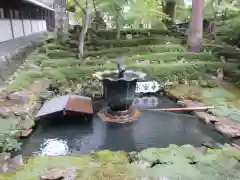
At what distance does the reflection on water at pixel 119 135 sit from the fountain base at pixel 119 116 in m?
0.19

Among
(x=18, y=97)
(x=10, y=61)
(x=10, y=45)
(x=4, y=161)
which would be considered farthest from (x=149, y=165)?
(x=10, y=45)

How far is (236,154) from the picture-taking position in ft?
15.5

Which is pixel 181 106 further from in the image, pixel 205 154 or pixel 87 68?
pixel 87 68

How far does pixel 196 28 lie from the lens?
1252 cm

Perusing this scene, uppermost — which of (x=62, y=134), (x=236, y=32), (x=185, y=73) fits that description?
(x=236, y=32)

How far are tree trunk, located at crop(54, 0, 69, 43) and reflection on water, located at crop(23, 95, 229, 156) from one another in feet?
29.6

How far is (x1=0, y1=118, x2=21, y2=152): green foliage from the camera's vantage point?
5558 mm

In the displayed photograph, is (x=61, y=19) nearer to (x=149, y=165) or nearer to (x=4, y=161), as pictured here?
(x=4, y=161)

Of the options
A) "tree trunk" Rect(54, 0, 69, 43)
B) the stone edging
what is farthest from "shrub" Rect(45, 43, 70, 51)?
the stone edging

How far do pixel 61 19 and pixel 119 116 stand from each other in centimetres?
937

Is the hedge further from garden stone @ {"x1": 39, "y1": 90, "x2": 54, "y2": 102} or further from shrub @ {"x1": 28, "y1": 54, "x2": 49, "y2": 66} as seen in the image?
shrub @ {"x1": 28, "y1": 54, "x2": 49, "y2": 66}

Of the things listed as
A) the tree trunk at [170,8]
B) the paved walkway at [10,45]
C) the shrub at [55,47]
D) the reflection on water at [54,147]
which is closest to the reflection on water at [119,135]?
the reflection on water at [54,147]

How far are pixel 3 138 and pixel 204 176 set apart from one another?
4095mm

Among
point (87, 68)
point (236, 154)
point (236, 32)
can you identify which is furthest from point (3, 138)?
point (236, 32)
